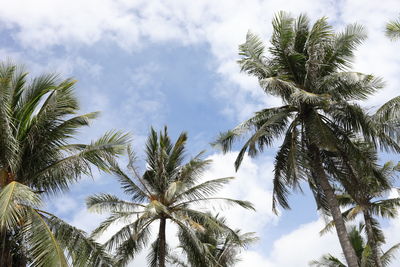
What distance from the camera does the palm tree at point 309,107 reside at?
50.4ft

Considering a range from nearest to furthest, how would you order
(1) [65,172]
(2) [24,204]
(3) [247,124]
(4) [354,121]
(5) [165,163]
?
(2) [24,204]
(1) [65,172]
(4) [354,121]
(3) [247,124]
(5) [165,163]

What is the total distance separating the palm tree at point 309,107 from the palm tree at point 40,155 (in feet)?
22.3

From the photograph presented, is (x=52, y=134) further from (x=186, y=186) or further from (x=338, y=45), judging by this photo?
(x=338, y=45)

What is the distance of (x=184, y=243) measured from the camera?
58.5ft

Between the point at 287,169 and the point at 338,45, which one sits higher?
the point at 338,45

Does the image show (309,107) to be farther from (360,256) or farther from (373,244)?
(360,256)

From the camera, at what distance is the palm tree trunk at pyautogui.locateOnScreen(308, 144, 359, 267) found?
1467 centimetres

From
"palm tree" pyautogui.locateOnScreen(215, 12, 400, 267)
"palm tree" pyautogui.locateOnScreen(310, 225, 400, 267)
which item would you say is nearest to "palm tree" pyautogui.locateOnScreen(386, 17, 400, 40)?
"palm tree" pyautogui.locateOnScreen(215, 12, 400, 267)

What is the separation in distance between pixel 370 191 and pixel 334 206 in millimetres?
8065

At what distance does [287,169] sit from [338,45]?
497 cm

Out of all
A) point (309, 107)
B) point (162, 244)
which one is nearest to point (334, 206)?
point (309, 107)

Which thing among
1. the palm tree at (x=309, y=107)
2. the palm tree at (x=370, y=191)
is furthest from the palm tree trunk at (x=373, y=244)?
the palm tree at (x=309, y=107)

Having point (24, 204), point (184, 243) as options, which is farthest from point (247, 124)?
point (24, 204)

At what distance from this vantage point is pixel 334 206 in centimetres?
1541
